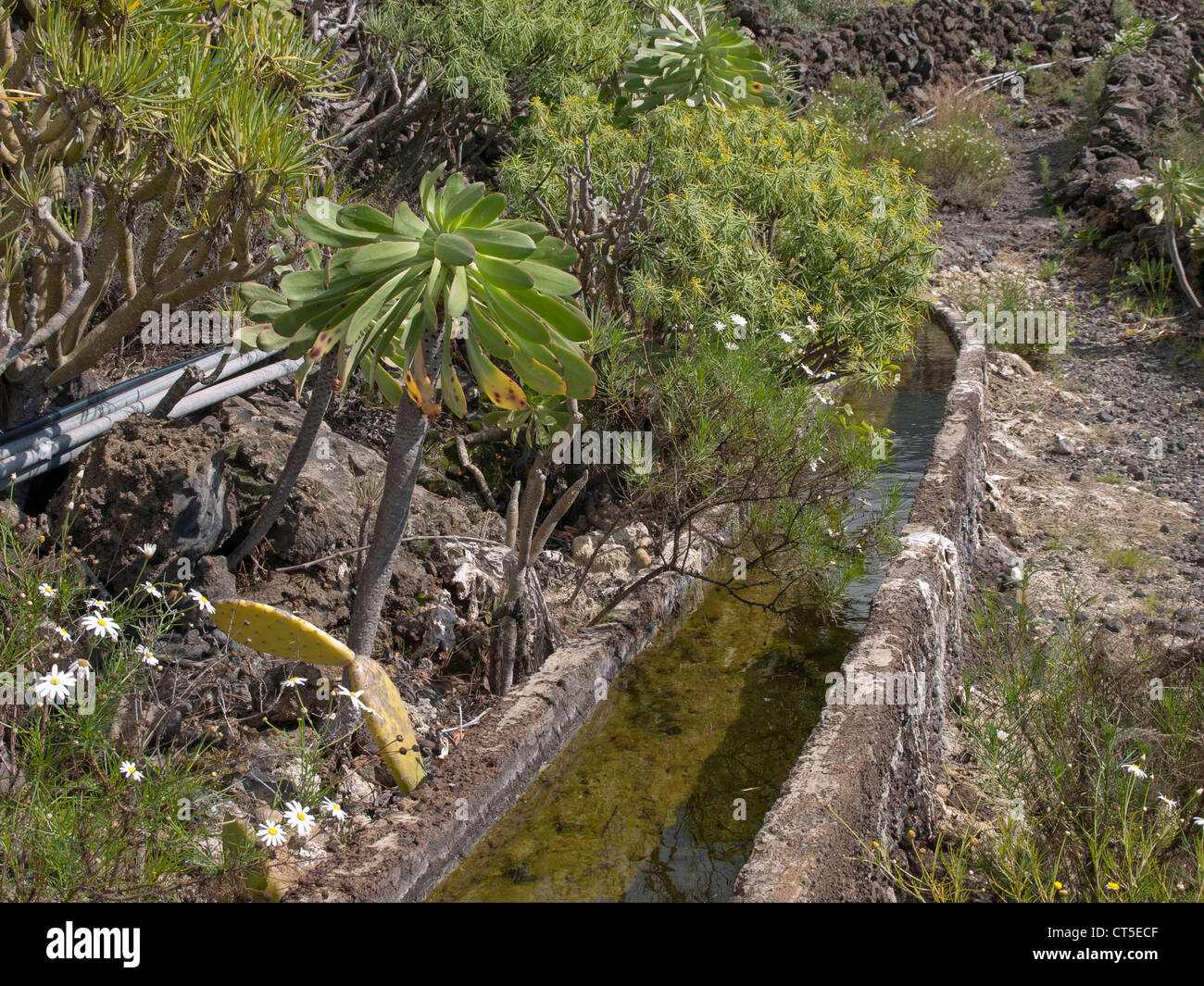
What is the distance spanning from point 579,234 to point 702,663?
7.89 ft

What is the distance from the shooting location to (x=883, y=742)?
3.34m

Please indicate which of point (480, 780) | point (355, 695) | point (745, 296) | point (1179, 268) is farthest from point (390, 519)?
point (1179, 268)

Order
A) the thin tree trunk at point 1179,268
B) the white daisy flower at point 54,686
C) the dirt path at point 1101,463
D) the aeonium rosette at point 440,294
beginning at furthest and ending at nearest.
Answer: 1. the thin tree trunk at point 1179,268
2. the dirt path at point 1101,463
3. the aeonium rosette at point 440,294
4. the white daisy flower at point 54,686

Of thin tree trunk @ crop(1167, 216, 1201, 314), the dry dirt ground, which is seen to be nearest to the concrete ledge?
the dry dirt ground

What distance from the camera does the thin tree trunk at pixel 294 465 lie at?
3.90m

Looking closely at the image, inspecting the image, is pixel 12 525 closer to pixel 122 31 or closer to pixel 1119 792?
pixel 122 31

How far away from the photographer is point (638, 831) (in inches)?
147

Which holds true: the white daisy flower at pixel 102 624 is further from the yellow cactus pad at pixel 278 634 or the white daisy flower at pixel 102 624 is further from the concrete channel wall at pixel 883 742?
the concrete channel wall at pixel 883 742

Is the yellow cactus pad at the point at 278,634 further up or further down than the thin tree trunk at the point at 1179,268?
further down

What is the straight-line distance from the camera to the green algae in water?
3473mm

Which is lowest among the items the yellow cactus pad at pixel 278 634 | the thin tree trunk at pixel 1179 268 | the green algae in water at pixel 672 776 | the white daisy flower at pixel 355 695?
the green algae in water at pixel 672 776

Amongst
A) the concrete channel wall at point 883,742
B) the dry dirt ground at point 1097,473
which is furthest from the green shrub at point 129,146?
the dry dirt ground at point 1097,473

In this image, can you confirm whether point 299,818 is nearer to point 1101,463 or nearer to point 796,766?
point 796,766

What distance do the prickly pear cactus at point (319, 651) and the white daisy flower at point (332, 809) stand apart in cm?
25
